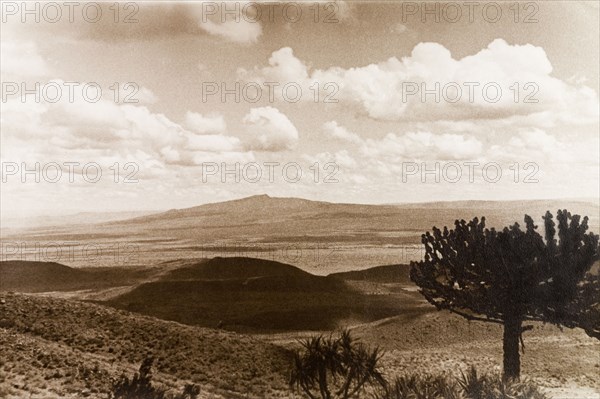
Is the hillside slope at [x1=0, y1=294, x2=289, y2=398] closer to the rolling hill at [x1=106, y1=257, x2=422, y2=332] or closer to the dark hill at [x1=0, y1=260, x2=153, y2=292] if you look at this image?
the rolling hill at [x1=106, y1=257, x2=422, y2=332]

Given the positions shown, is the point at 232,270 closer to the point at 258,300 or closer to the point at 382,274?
the point at 258,300

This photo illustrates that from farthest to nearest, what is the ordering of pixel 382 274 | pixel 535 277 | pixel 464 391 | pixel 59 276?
pixel 382 274 < pixel 59 276 < pixel 535 277 < pixel 464 391

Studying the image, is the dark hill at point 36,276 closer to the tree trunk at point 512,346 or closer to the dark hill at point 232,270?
the dark hill at point 232,270

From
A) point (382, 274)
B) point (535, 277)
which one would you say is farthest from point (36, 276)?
point (535, 277)

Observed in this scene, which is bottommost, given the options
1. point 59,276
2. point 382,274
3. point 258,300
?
point 258,300

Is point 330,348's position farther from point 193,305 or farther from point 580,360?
point 193,305

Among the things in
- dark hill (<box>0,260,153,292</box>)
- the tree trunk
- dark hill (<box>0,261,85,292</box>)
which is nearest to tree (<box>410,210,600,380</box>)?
the tree trunk

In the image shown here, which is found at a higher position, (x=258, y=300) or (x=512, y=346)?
(x=512, y=346)

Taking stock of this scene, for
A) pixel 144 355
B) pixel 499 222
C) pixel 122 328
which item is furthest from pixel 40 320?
pixel 499 222
